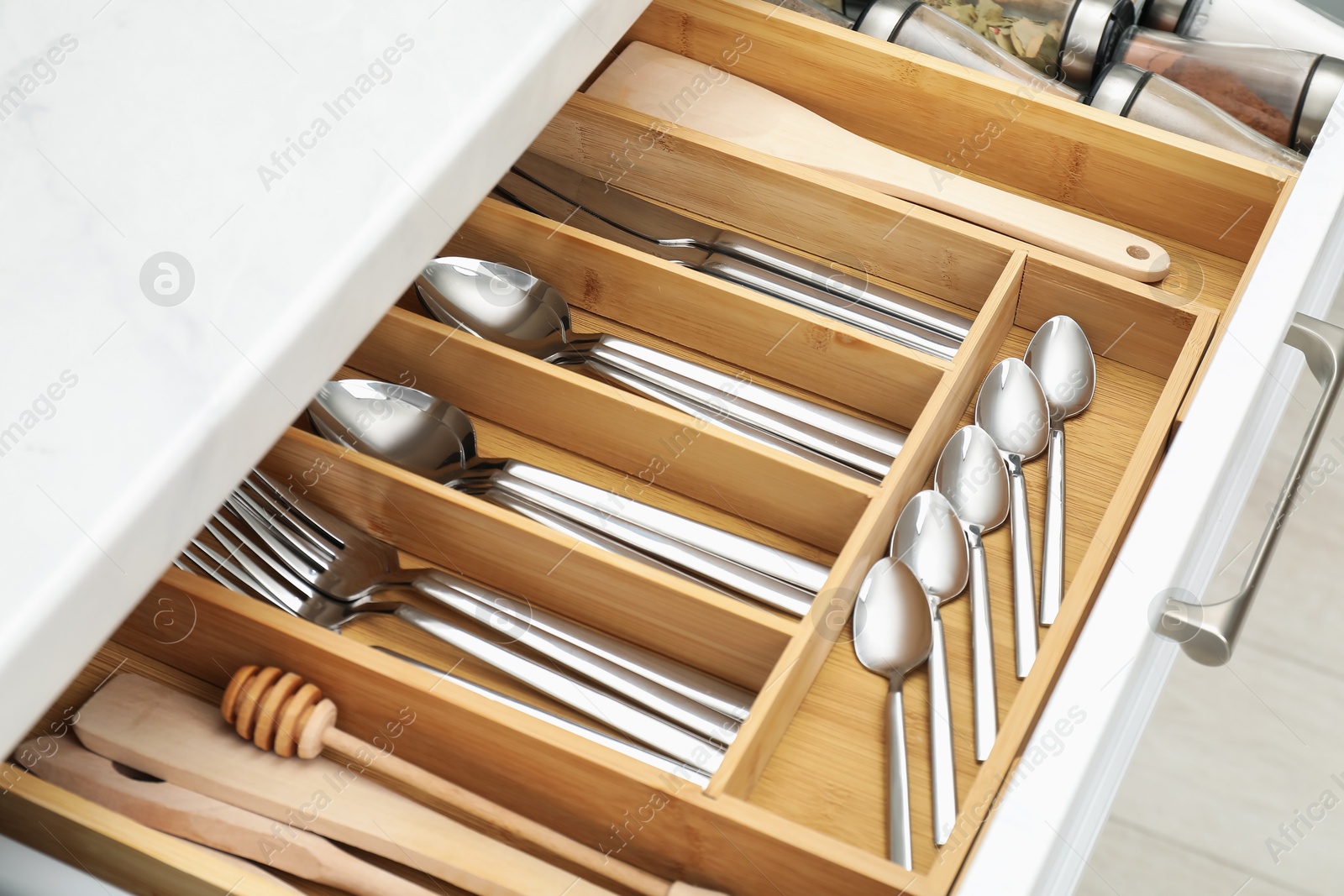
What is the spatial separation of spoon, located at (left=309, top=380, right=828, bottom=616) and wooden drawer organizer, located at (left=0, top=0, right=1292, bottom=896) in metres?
0.04

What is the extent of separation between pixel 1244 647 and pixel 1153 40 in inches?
28.7

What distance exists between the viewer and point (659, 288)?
0.79 m

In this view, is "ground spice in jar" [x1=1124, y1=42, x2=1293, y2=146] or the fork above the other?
"ground spice in jar" [x1=1124, y1=42, x2=1293, y2=146]

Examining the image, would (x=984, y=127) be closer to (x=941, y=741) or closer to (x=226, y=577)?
(x=941, y=741)

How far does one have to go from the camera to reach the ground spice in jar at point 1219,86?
0.92 meters

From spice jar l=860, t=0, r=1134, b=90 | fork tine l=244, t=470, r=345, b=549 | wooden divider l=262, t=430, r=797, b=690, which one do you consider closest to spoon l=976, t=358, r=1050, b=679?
wooden divider l=262, t=430, r=797, b=690

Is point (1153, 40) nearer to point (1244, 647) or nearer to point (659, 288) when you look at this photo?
point (659, 288)

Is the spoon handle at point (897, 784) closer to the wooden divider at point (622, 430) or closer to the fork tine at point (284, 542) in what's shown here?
the wooden divider at point (622, 430)

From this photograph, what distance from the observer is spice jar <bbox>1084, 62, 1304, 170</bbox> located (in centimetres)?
89

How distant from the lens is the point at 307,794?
1.91 feet

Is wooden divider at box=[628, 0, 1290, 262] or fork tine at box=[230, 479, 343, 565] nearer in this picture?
fork tine at box=[230, 479, 343, 565]

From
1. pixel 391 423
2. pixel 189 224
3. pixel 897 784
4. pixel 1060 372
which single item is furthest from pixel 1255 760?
pixel 189 224

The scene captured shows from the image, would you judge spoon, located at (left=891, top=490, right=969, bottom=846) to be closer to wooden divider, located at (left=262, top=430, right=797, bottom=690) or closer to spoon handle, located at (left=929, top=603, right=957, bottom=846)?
spoon handle, located at (left=929, top=603, right=957, bottom=846)

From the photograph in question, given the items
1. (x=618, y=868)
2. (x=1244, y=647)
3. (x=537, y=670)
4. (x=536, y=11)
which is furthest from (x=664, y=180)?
(x=1244, y=647)
